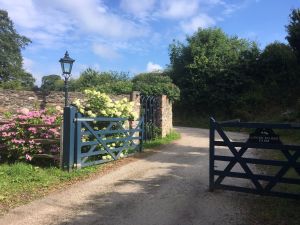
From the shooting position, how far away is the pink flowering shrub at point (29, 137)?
9547 mm

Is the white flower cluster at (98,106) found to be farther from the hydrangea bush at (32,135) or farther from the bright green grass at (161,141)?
the bright green grass at (161,141)

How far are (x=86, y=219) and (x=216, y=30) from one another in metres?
25.9

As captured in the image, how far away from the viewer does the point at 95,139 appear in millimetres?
10195

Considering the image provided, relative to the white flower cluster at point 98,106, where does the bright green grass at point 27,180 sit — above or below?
below

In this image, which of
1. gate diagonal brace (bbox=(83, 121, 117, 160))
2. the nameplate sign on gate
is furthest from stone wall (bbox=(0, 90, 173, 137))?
the nameplate sign on gate

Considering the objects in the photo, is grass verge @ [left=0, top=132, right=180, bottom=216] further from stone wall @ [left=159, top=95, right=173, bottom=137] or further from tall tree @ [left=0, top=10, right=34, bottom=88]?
tall tree @ [left=0, top=10, right=34, bottom=88]

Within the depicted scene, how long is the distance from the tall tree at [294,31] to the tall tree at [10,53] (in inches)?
1267

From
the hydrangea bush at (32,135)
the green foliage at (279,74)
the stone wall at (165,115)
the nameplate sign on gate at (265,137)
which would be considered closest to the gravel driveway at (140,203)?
the nameplate sign on gate at (265,137)

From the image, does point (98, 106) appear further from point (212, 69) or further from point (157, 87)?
point (212, 69)

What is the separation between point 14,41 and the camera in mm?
47688

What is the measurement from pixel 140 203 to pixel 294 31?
55.2 feet

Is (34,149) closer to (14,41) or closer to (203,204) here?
(203,204)

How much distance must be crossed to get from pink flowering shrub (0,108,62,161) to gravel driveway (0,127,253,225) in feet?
6.00

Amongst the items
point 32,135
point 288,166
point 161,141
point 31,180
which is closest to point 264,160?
point 288,166
